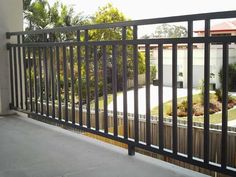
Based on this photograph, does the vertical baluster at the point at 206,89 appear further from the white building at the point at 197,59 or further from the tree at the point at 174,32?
the tree at the point at 174,32

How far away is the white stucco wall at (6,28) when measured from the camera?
4043mm

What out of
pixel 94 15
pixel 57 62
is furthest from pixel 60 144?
pixel 94 15

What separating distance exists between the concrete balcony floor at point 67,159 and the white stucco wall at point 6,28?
0.90m

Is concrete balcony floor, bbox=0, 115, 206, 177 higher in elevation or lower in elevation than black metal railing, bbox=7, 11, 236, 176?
lower

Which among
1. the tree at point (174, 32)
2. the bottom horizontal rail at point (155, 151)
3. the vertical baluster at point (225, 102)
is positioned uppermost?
the tree at point (174, 32)

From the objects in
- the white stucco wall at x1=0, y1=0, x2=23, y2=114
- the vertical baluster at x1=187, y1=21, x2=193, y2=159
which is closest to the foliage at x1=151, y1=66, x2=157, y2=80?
the vertical baluster at x1=187, y1=21, x2=193, y2=159

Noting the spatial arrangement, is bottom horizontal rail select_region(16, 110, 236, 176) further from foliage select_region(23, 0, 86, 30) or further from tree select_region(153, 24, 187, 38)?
foliage select_region(23, 0, 86, 30)

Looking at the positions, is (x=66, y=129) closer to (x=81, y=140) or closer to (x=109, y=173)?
(x=81, y=140)

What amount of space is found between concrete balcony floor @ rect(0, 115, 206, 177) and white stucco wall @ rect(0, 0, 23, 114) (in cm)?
90

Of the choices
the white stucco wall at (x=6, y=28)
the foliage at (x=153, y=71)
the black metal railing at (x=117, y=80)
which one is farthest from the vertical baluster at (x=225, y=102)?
the white stucco wall at (x=6, y=28)

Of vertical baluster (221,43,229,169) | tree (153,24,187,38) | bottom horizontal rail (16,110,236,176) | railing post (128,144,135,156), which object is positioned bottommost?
railing post (128,144,135,156)

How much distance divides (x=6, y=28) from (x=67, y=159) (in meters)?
2.14

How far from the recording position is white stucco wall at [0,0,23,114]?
4.04m

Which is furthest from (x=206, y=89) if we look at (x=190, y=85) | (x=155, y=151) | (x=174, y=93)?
(x=155, y=151)
